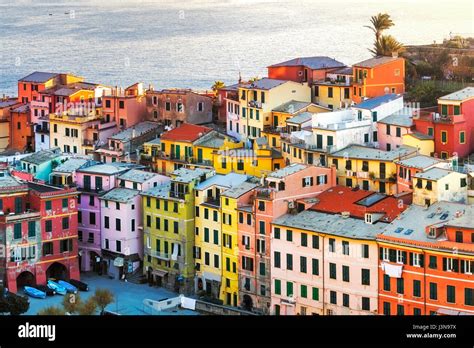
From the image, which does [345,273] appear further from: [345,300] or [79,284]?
[79,284]

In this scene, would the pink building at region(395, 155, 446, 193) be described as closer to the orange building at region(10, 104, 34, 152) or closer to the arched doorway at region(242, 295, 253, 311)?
the arched doorway at region(242, 295, 253, 311)

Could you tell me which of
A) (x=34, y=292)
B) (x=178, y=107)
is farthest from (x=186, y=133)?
(x=34, y=292)

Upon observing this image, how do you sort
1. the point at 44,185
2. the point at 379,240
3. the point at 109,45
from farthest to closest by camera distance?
1. the point at 109,45
2. the point at 44,185
3. the point at 379,240

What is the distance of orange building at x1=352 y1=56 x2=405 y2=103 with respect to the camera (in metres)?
19.7

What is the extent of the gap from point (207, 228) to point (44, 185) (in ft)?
9.08

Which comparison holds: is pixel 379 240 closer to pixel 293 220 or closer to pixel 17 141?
pixel 293 220

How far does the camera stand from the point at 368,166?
640 inches

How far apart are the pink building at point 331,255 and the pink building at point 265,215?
18cm

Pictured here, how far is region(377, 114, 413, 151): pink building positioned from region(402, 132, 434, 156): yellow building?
0.97 ft

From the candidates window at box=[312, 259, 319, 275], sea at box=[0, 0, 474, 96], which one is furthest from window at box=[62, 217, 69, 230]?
sea at box=[0, 0, 474, 96]

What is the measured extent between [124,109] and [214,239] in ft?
19.9

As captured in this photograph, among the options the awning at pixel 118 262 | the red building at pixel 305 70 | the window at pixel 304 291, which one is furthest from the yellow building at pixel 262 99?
the window at pixel 304 291
